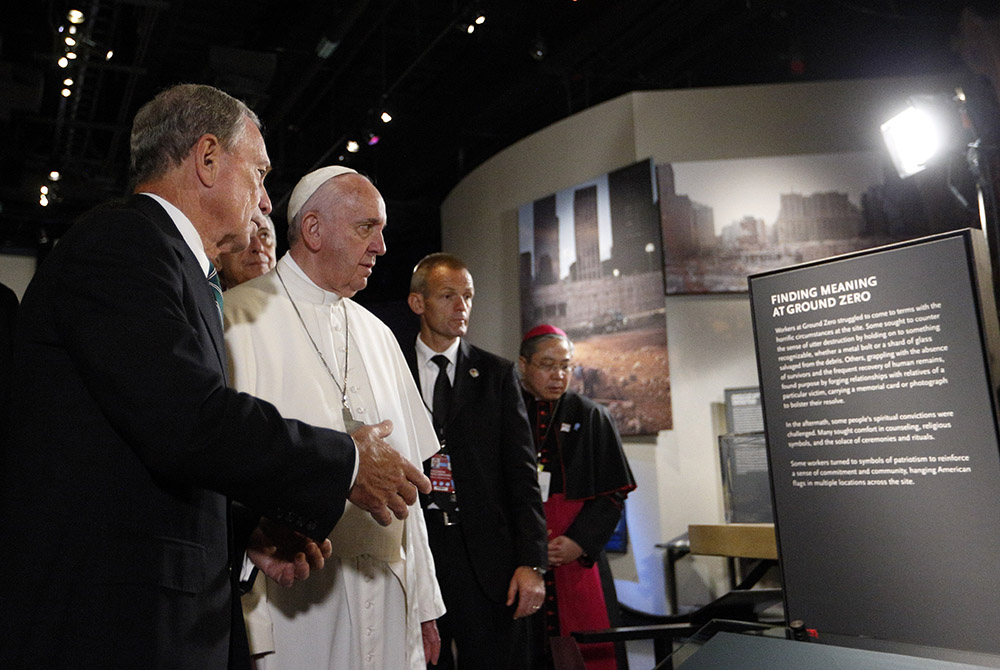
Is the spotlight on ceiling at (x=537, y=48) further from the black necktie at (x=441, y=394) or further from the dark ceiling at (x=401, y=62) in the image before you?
the black necktie at (x=441, y=394)

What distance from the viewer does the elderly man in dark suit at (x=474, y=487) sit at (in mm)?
2680

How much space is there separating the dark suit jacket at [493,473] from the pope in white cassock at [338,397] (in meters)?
0.50

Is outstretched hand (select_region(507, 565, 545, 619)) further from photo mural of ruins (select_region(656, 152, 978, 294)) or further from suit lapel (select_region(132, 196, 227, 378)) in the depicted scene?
photo mural of ruins (select_region(656, 152, 978, 294))

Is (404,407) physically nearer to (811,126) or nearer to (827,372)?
(827,372)

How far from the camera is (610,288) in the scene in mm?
6848

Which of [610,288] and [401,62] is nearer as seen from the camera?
[610,288]

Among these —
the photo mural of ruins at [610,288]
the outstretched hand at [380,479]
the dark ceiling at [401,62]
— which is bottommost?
the outstretched hand at [380,479]

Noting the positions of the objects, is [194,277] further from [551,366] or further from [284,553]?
[551,366]

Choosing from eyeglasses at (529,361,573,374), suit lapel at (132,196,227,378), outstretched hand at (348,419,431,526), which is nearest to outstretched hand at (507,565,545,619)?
outstretched hand at (348,419,431,526)

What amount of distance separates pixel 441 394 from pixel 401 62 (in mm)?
6801

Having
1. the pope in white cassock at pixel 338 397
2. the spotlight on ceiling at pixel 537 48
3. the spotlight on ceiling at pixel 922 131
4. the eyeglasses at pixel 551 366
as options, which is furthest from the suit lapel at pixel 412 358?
the spotlight on ceiling at pixel 537 48

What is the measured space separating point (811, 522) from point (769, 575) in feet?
13.1

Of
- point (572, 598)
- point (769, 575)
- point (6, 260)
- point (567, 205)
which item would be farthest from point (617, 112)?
point (6, 260)

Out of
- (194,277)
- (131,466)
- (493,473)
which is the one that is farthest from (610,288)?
(131,466)
